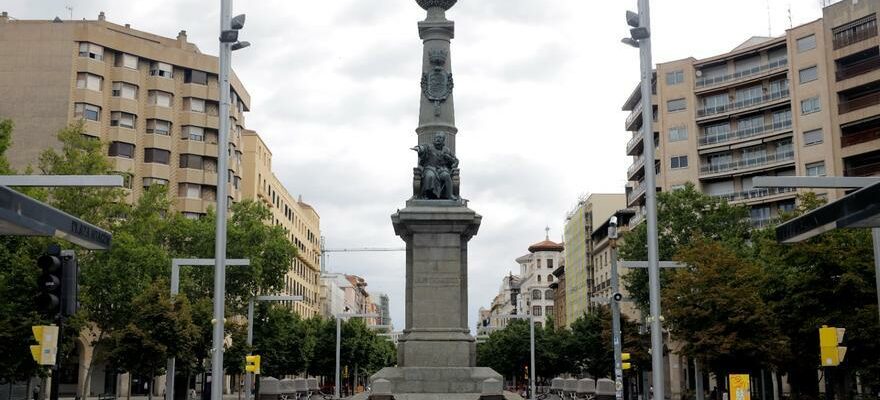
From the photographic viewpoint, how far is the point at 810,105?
77500mm

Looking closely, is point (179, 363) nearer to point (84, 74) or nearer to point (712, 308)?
point (712, 308)

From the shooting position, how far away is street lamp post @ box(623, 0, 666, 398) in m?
20.7

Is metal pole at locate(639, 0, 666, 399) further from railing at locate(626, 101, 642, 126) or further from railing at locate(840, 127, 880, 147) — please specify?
railing at locate(626, 101, 642, 126)

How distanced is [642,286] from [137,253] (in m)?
29.8

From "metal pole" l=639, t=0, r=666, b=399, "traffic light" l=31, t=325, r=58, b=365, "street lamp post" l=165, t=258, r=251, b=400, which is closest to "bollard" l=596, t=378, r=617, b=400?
"street lamp post" l=165, t=258, r=251, b=400

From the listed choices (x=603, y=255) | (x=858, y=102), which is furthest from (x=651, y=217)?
(x=603, y=255)

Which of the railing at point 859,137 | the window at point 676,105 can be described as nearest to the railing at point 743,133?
the window at point 676,105

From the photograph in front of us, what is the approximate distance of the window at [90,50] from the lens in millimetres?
77812

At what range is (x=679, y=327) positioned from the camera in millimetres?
45031

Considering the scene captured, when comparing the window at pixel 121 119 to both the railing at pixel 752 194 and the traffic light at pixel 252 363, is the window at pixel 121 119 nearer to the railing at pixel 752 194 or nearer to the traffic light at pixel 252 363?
the traffic light at pixel 252 363

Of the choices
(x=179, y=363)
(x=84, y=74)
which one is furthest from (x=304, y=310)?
(x=179, y=363)

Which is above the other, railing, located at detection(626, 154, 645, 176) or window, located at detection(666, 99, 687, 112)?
window, located at detection(666, 99, 687, 112)

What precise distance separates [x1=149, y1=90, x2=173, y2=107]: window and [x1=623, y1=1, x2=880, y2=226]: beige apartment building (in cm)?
3969

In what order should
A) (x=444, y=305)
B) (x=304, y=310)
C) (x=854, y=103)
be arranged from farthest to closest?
(x=304, y=310) → (x=854, y=103) → (x=444, y=305)
